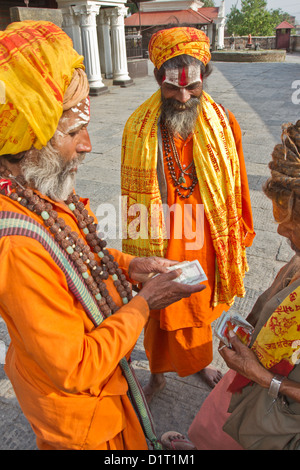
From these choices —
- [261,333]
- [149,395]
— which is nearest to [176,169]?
[261,333]

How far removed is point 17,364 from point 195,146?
1575 mm

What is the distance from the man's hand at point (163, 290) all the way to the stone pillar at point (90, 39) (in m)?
12.6

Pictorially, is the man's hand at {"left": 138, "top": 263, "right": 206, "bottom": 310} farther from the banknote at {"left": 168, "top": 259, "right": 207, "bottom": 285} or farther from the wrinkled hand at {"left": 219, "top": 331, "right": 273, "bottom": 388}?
the wrinkled hand at {"left": 219, "top": 331, "right": 273, "bottom": 388}

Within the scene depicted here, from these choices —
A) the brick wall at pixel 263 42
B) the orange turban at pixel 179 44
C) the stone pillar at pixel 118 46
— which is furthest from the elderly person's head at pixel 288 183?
the brick wall at pixel 263 42

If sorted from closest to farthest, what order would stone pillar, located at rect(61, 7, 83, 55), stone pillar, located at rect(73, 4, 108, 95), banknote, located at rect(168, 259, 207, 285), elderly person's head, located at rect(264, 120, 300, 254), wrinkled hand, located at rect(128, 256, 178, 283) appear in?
elderly person's head, located at rect(264, 120, 300, 254)
banknote, located at rect(168, 259, 207, 285)
wrinkled hand, located at rect(128, 256, 178, 283)
stone pillar, located at rect(73, 4, 108, 95)
stone pillar, located at rect(61, 7, 83, 55)

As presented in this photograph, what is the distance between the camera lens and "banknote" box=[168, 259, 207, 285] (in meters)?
1.77

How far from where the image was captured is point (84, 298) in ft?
4.50

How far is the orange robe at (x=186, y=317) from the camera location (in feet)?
7.54

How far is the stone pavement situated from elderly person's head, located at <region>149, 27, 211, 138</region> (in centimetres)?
176

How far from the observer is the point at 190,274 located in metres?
1.82

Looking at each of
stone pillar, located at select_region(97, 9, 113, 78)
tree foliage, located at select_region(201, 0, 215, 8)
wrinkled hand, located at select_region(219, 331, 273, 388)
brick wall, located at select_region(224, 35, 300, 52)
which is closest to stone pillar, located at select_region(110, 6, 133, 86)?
stone pillar, located at select_region(97, 9, 113, 78)

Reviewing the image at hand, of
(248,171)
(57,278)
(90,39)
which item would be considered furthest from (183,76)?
(90,39)

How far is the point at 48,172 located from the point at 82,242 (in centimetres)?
31

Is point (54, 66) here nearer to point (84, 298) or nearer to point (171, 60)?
point (84, 298)
